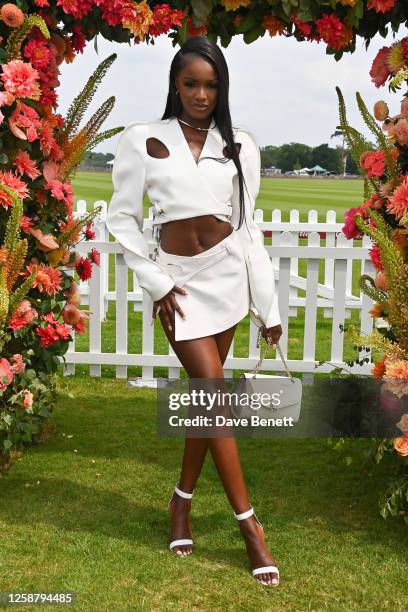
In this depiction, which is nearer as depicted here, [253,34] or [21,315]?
[21,315]

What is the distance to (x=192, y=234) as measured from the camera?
10.3 feet

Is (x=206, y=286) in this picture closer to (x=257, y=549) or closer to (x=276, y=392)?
(x=257, y=549)

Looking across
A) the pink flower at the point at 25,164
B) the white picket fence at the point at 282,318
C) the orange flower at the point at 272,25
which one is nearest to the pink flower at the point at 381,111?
the orange flower at the point at 272,25

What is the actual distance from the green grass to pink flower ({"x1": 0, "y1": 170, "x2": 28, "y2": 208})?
1406 millimetres

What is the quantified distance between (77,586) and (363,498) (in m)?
1.52

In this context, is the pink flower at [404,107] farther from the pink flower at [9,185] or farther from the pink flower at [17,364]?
the pink flower at [17,364]

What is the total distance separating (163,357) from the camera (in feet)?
20.3

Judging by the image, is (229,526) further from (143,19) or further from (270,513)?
(143,19)

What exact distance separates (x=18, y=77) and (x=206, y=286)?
1.19 meters

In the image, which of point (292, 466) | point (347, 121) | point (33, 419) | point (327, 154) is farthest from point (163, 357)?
point (327, 154)

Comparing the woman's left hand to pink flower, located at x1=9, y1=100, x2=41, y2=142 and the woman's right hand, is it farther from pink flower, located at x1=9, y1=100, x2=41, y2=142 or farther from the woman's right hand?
pink flower, located at x1=9, y1=100, x2=41, y2=142

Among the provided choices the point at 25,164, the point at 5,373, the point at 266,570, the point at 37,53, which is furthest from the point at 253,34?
the point at 266,570

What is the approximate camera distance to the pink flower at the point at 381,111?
11.8ft

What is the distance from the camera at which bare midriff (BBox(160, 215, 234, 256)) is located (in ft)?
10.3
